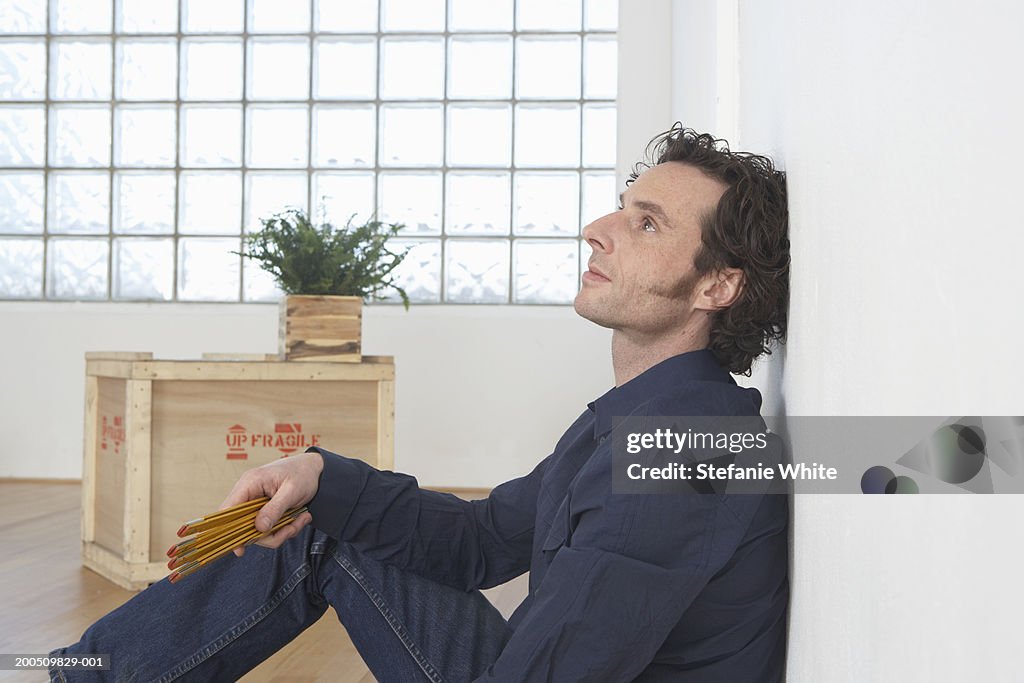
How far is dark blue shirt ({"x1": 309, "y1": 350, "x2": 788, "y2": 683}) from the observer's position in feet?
3.14

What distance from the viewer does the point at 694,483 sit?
39.8 inches

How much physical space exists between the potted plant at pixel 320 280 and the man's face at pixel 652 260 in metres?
1.78

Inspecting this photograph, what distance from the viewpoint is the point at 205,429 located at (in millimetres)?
2957

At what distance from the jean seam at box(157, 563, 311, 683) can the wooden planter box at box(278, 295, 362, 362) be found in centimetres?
157

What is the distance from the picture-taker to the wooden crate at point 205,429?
2889 millimetres

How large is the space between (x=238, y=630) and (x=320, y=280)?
5.77 ft

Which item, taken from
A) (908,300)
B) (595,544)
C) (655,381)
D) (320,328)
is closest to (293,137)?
(320,328)

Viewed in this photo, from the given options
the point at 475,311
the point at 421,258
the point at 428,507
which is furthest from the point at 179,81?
the point at 428,507

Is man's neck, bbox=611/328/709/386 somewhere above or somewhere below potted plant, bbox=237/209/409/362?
below

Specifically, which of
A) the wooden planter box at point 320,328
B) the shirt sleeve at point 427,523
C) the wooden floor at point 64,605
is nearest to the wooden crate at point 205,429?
the wooden planter box at point 320,328

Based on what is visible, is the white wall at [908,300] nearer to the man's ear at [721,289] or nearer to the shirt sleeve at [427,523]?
the man's ear at [721,289]

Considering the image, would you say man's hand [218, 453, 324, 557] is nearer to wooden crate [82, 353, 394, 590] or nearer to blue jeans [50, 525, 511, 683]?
blue jeans [50, 525, 511, 683]

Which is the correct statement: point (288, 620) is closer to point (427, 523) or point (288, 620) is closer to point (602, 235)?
point (427, 523)

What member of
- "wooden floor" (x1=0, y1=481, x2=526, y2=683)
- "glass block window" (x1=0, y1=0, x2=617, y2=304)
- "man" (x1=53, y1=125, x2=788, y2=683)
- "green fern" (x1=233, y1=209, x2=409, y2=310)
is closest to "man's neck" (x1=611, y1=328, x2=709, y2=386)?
"man" (x1=53, y1=125, x2=788, y2=683)
